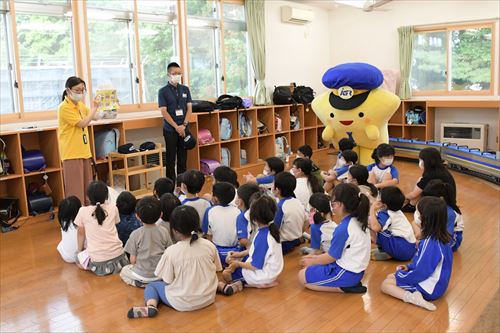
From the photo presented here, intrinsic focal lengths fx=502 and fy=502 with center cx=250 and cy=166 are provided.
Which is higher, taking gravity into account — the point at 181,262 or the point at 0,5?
the point at 0,5

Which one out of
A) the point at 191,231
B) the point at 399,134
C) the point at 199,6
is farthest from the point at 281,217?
the point at 399,134

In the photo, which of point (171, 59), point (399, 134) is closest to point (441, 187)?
point (171, 59)

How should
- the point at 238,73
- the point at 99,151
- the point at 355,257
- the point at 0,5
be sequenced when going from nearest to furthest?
1. the point at 355,257
2. the point at 0,5
3. the point at 99,151
4. the point at 238,73

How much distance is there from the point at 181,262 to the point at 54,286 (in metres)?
1.30

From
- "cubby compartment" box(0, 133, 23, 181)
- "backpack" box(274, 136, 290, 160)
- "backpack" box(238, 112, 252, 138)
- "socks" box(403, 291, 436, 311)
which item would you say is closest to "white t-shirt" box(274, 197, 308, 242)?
"socks" box(403, 291, 436, 311)

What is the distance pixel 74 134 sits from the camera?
5074 mm

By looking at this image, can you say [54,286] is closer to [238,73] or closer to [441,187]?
[441,187]

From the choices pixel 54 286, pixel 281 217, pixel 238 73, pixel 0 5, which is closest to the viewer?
pixel 54 286

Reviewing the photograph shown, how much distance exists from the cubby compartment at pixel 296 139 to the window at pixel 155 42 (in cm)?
286

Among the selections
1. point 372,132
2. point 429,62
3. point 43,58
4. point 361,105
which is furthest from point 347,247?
point 429,62

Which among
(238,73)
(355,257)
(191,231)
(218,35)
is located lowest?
(355,257)

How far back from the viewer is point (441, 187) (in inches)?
147

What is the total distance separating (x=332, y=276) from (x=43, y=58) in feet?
15.3

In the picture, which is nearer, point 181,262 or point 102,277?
point 181,262
